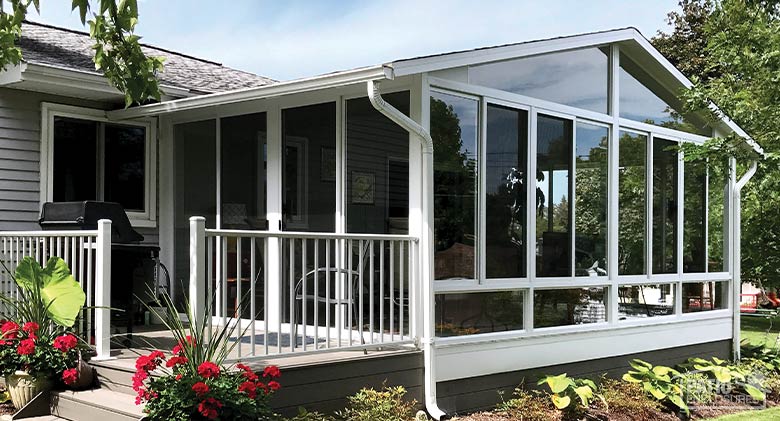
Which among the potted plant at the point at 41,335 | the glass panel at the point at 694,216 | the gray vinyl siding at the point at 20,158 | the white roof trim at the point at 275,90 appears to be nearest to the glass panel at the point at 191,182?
the white roof trim at the point at 275,90

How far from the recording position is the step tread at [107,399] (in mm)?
5141

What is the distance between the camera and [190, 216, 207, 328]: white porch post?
5.02 meters

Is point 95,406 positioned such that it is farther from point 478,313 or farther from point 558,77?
point 558,77

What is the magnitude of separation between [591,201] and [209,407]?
4.84m

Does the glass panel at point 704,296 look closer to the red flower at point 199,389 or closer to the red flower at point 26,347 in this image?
the red flower at point 199,389

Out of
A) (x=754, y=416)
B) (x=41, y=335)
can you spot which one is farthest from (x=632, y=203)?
(x=41, y=335)

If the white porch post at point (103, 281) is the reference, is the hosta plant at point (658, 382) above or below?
below

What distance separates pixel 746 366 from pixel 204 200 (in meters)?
6.90

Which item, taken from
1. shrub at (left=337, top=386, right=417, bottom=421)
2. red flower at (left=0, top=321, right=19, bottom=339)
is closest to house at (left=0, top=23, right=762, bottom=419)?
shrub at (left=337, top=386, right=417, bottom=421)

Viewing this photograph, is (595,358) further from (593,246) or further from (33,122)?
(33,122)

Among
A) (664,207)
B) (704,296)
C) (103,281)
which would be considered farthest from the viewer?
(704,296)

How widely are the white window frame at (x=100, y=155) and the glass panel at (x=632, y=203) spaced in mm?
5117

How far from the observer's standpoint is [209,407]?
460 centimetres

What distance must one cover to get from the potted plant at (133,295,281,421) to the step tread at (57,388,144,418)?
172 millimetres
